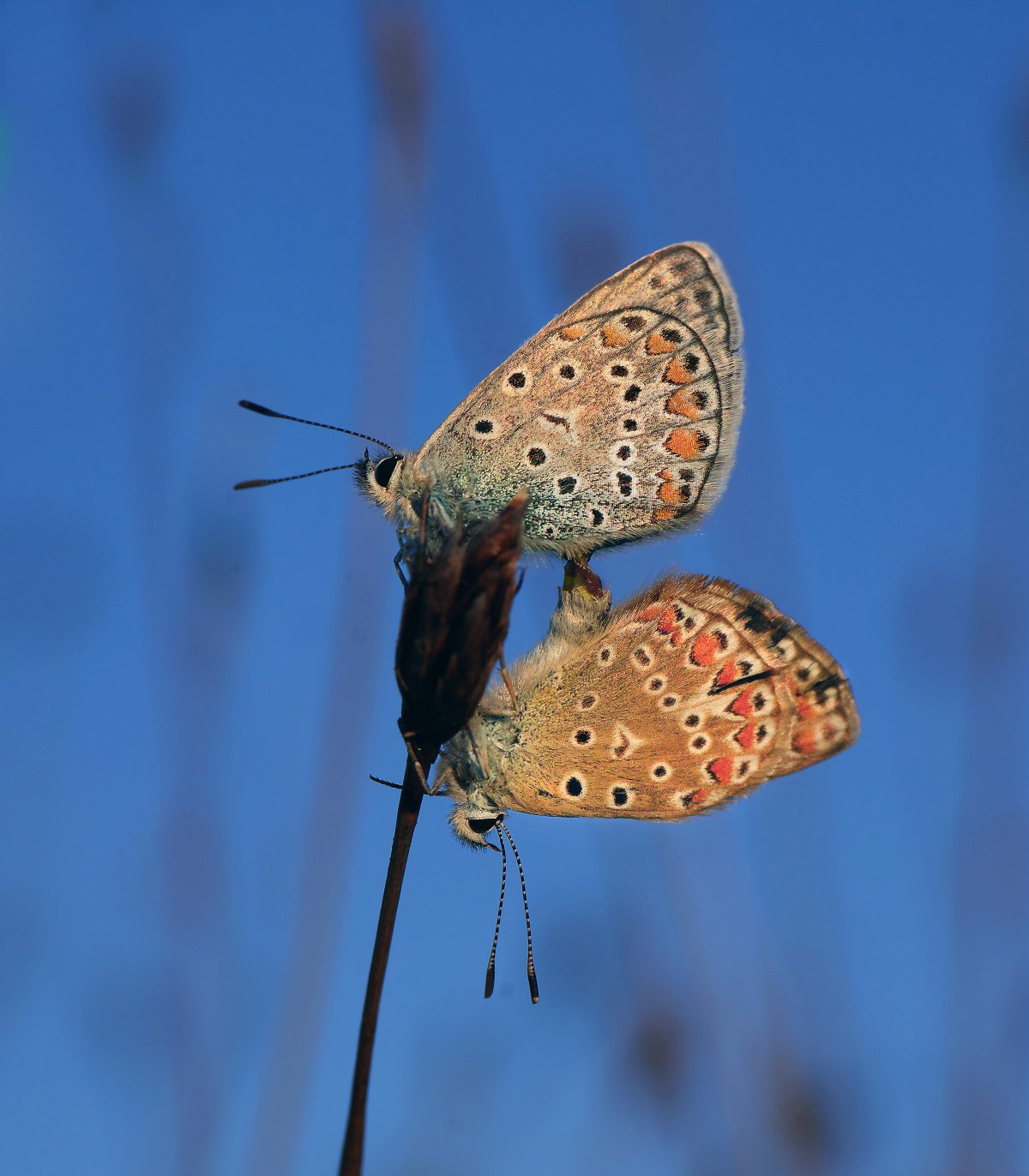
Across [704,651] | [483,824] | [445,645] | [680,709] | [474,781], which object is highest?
[445,645]

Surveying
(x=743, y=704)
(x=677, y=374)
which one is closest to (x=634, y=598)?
(x=743, y=704)

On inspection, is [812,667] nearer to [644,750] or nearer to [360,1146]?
[644,750]

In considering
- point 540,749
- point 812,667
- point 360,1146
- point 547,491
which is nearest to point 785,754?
point 812,667

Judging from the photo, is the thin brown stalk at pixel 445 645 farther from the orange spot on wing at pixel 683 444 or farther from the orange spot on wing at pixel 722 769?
the orange spot on wing at pixel 683 444

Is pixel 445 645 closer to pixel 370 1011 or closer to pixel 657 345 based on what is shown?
pixel 370 1011

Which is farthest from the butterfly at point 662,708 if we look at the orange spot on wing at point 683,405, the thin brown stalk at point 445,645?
the thin brown stalk at point 445,645
